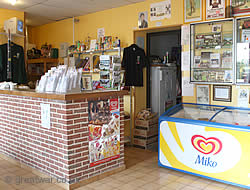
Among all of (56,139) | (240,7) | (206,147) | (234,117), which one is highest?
(240,7)

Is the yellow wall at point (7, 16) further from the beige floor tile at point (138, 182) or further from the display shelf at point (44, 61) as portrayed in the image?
the beige floor tile at point (138, 182)

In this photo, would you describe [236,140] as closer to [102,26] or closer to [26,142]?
[26,142]

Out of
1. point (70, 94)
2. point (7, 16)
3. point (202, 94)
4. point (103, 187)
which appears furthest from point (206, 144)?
point (7, 16)

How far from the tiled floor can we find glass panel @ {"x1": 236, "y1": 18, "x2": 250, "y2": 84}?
1640 millimetres

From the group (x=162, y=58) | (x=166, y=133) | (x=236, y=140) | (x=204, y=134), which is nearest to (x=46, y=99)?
(x=166, y=133)

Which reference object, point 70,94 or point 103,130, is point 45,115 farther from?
point 103,130

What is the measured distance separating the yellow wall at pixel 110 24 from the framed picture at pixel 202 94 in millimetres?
1275

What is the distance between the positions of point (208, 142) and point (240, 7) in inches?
84.8

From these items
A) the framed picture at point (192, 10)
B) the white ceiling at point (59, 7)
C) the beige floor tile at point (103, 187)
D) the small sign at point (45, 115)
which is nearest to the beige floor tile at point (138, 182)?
the beige floor tile at point (103, 187)

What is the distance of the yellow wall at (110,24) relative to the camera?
5.05 metres

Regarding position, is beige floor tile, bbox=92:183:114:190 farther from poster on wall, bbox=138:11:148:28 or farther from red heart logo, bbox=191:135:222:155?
poster on wall, bbox=138:11:148:28

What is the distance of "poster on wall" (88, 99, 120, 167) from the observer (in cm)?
374

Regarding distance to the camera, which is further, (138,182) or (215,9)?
(215,9)

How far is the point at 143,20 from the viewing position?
5402 mm
